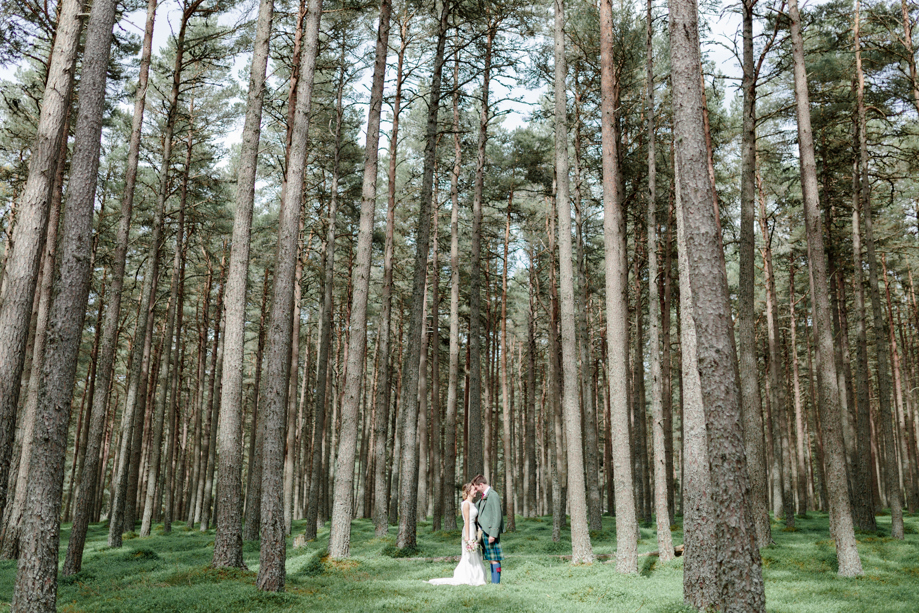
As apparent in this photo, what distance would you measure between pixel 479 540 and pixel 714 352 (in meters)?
5.56

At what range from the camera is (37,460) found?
20.6ft

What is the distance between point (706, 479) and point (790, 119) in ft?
50.9

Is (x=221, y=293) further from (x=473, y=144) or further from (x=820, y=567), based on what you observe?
(x=820, y=567)

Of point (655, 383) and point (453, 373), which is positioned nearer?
point (655, 383)

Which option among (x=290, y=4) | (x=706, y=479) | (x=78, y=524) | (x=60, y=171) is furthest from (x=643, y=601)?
(x=60, y=171)

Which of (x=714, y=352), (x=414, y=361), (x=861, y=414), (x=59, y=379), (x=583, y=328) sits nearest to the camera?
(x=714, y=352)

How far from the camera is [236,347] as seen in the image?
1008 centimetres

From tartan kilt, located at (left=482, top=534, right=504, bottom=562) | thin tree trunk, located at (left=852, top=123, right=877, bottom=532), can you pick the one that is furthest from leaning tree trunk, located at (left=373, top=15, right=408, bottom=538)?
thin tree trunk, located at (left=852, top=123, right=877, bottom=532)

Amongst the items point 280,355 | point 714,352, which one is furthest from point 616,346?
point 280,355

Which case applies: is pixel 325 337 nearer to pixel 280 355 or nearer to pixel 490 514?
pixel 280 355

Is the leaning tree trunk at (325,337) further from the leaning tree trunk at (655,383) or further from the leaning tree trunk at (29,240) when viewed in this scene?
the leaning tree trunk at (29,240)

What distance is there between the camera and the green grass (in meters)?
7.14

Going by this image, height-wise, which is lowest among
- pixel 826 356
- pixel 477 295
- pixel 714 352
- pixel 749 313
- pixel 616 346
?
pixel 714 352

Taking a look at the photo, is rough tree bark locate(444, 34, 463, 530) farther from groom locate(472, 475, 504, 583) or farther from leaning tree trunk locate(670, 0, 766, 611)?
leaning tree trunk locate(670, 0, 766, 611)
